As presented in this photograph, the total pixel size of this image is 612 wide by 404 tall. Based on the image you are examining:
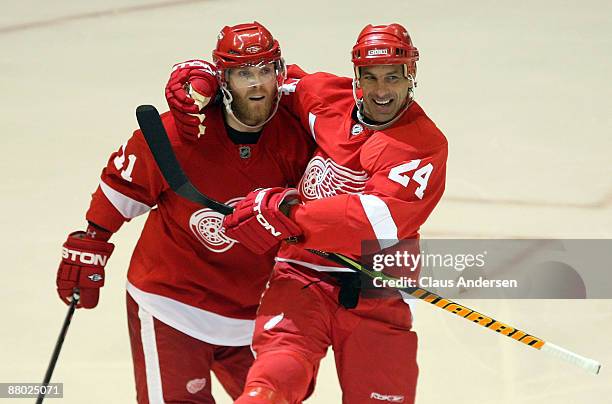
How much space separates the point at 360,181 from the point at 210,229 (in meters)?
0.43

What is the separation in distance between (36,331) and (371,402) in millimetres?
1562

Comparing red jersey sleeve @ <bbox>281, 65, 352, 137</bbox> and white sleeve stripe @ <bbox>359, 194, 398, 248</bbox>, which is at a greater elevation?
red jersey sleeve @ <bbox>281, 65, 352, 137</bbox>

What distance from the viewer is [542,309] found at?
3.93 metres

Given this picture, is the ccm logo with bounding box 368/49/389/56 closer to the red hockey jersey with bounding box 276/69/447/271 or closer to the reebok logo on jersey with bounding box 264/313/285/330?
the red hockey jersey with bounding box 276/69/447/271

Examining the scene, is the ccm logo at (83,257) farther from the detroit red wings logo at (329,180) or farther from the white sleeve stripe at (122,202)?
the detroit red wings logo at (329,180)

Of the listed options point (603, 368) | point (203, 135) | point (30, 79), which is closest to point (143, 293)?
point (203, 135)

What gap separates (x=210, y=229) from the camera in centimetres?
288

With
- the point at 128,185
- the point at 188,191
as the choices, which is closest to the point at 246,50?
the point at 188,191

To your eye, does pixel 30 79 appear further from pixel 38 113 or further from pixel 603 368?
pixel 603 368

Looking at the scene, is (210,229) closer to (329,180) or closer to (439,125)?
(329,180)

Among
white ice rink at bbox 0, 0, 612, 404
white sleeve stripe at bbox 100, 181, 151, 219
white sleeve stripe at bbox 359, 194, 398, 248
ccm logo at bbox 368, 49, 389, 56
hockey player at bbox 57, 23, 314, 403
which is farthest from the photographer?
white ice rink at bbox 0, 0, 612, 404

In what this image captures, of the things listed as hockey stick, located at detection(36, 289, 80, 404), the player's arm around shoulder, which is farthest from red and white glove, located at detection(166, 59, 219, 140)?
hockey stick, located at detection(36, 289, 80, 404)

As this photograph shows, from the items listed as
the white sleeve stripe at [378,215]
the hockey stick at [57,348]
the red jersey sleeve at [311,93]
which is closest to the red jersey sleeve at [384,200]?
the white sleeve stripe at [378,215]

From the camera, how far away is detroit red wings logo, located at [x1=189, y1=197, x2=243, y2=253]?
2.85 m
